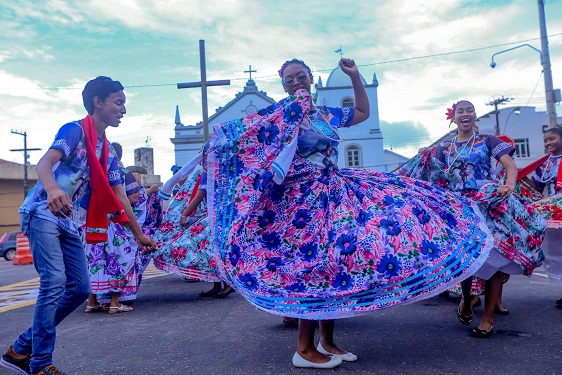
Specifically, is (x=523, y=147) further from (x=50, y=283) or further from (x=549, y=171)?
(x=50, y=283)

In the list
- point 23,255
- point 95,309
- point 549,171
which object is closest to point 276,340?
point 95,309

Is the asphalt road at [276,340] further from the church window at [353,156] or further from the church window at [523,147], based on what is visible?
the church window at [523,147]

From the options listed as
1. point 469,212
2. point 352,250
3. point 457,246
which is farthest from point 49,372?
point 469,212

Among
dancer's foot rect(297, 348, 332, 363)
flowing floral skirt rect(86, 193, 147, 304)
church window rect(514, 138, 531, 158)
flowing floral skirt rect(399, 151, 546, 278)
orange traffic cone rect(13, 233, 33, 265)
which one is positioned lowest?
orange traffic cone rect(13, 233, 33, 265)

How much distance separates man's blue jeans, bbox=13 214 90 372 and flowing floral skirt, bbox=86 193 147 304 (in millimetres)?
2749

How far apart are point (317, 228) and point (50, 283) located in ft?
5.12

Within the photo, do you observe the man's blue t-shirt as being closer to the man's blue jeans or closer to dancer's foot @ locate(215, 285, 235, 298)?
the man's blue jeans

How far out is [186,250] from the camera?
6797 mm

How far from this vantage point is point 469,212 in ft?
12.2

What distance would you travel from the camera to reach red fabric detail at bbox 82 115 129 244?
11.5 ft

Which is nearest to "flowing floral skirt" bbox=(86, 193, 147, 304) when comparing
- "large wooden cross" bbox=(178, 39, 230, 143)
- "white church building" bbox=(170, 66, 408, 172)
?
"large wooden cross" bbox=(178, 39, 230, 143)

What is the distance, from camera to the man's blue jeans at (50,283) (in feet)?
10.3

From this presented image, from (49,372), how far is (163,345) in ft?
3.65

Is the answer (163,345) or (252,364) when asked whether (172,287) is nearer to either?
(163,345)
